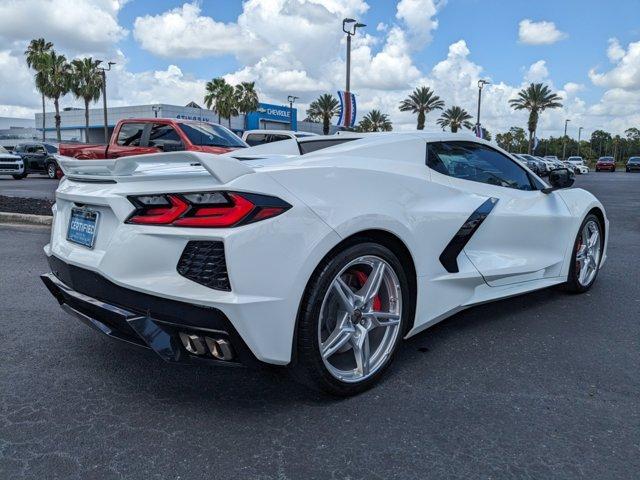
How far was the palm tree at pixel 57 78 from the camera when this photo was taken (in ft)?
143

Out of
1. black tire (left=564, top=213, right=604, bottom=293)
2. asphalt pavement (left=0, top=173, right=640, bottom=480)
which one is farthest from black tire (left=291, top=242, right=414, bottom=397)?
black tire (left=564, top=213, right=604, bottom=293)

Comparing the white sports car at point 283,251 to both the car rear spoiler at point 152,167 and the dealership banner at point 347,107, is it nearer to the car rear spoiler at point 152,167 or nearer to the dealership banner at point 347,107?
the car rear spoiler at point 152,167


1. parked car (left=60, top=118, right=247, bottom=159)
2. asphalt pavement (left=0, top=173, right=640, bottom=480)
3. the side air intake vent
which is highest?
parked car (left=60, top=118, right=247, bottom=159)

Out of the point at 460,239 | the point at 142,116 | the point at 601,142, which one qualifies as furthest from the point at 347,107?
the point at 601,142

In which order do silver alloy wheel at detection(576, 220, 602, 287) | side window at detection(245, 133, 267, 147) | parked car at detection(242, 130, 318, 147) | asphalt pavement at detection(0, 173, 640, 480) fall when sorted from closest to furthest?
asphalt pavement at detection(0, 173, 640, 480) → silver alloy wheel at detection(576, 220, 602, 287) → parked car at detection(242, 130, 318, 147) → side window at detection(245, 133, 267, 147)

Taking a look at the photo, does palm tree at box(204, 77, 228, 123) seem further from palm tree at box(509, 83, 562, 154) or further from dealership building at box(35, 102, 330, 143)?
palm tree at box(509, 83, 562, 154)

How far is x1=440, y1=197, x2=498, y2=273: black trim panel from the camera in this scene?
3.17 metres

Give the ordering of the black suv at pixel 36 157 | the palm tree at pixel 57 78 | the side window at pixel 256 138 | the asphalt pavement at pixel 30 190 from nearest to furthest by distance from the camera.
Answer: the asphalt pavement at pixel 30 190 → the side window at pixel 256 138 → the black suv at pixel 36 157 → the palm tree at pixel 57 78

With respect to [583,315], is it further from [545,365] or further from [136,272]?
[136,272]

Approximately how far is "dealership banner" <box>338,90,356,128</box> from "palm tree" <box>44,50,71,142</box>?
109 ft

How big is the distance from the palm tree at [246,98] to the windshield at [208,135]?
42.6 m

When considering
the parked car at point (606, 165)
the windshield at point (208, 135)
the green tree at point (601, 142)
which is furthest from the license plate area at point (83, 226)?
the green tree at point (601, 142)

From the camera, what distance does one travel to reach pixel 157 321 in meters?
2.32

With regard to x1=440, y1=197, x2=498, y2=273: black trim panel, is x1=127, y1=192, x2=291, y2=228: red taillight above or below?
above
